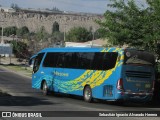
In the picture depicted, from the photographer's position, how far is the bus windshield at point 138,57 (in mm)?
22469

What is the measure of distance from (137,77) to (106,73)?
151 cm

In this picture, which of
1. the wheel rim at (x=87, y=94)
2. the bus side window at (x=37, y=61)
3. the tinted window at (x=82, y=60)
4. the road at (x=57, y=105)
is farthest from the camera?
the bus side window at (x=37, y=61)

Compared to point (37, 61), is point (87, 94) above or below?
below

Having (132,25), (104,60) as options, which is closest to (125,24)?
(132,25)

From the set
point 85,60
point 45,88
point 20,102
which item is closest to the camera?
point 20,102

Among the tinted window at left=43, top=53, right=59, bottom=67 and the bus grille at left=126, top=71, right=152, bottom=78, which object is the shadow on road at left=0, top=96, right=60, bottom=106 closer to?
the bus grille at left=126, top=71, right=152, bottom=78

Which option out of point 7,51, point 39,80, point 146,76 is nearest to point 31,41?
point 7,51

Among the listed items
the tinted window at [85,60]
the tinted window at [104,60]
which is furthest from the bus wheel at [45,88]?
the tinted window at [104,60]

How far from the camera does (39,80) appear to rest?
29.5m

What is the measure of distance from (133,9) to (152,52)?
271cm

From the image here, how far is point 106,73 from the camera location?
2309cm

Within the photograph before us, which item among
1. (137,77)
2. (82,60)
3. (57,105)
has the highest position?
(82,60)

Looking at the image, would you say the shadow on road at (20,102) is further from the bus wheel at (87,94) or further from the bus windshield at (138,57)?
the bus windshield at (138,57)

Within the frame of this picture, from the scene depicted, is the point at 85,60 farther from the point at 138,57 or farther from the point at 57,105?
the point at 57,105
